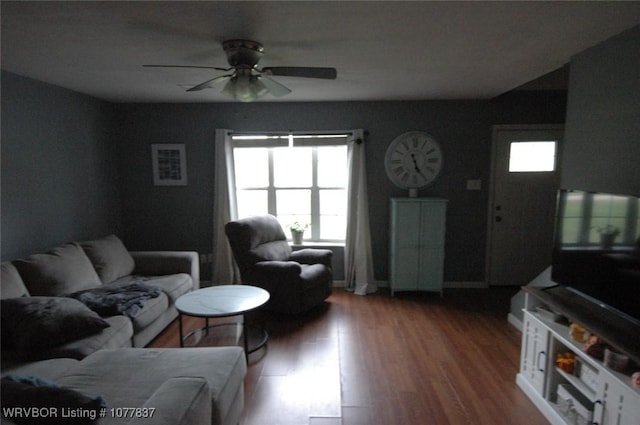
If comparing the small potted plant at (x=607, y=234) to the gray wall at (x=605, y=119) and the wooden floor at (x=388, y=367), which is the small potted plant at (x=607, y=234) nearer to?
the gray wall at (x=605, y=119)

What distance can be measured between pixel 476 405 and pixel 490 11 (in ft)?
7.56

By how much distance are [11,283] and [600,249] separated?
3686 millimetres

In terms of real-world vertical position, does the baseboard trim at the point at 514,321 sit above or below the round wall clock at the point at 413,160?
below

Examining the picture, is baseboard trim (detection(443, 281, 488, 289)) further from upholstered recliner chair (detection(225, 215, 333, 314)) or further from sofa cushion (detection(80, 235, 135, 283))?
sofa cushion (detection(80, 235, 135, 283))

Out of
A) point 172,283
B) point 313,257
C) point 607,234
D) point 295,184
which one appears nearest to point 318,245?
point 313,257

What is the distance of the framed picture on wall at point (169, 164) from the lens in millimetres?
4082

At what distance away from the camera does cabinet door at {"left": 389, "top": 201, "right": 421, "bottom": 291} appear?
147 inches

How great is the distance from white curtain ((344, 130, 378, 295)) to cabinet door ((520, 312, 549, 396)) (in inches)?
76.7

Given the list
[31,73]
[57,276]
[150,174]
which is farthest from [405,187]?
[31,73]

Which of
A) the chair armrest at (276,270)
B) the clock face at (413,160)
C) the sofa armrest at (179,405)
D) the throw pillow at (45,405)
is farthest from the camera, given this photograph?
the clock face at (413,160)

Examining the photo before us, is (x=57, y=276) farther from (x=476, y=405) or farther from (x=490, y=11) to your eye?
(x=490, y=11)

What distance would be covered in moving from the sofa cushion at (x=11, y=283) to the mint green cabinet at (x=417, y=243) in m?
3.36

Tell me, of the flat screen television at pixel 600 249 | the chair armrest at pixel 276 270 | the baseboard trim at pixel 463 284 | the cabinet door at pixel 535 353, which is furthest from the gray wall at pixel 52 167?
the baseboard trim at pixel 463 284

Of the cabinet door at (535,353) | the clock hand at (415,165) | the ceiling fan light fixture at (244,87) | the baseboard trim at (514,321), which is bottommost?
the baseboard trim at (514,321)
